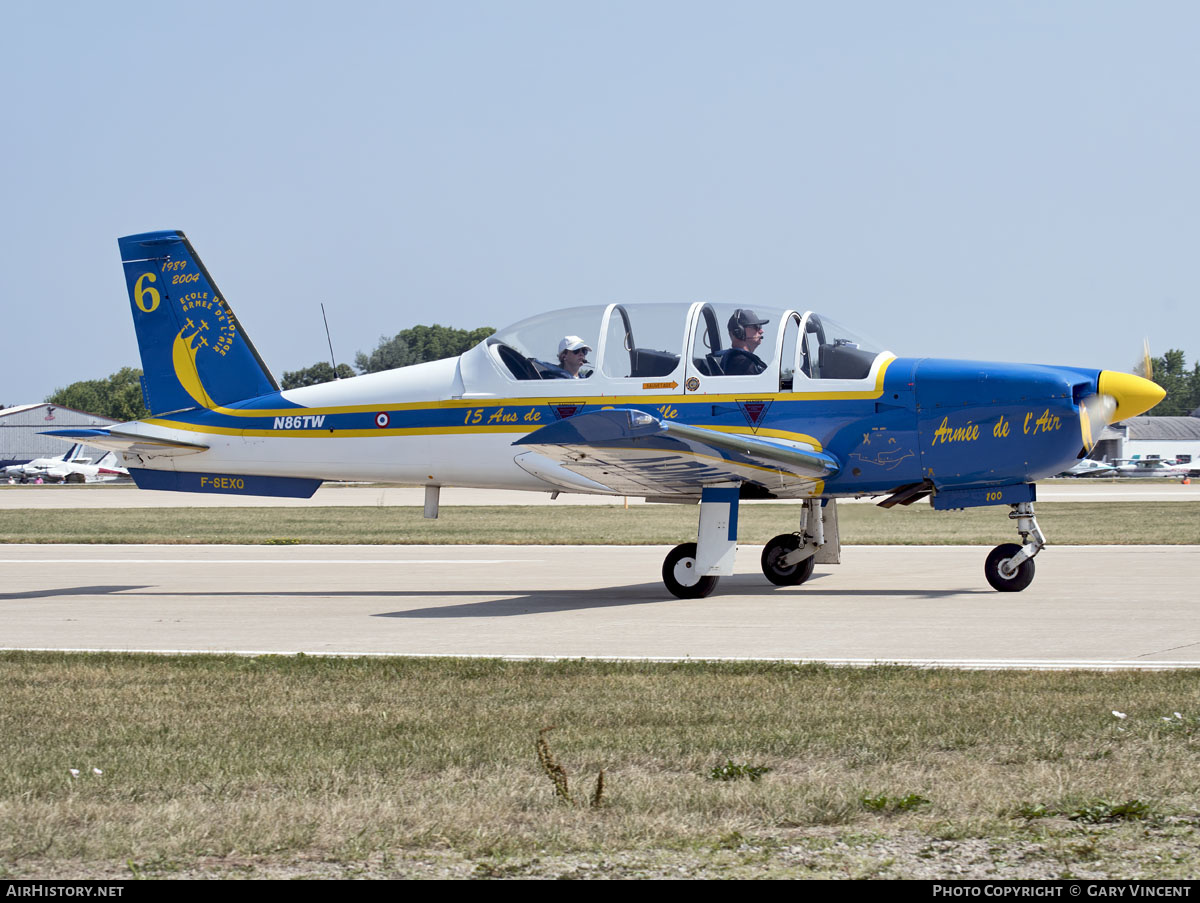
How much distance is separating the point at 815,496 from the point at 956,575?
2629 mm

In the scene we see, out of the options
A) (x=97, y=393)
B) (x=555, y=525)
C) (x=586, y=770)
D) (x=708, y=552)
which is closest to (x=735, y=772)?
(x=586, y=770)

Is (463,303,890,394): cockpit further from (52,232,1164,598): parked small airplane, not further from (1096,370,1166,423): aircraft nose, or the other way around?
(1096,370,1166,423): aircraft nose

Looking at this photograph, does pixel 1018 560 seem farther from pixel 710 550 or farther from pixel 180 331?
pixel 180 331

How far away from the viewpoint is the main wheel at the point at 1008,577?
1222cm

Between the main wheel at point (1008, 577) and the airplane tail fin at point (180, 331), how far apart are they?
8368 mm

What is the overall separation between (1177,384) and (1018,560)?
180201mm

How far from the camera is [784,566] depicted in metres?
13.6

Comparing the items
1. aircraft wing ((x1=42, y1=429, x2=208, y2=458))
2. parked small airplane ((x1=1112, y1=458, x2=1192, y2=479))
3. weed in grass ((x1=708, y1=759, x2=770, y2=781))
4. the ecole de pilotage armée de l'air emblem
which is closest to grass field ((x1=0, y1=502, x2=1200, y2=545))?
the ecole de pilotage armée de l'air emblem

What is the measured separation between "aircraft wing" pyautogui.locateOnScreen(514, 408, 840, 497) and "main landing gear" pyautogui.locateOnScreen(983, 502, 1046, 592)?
1.89 metres

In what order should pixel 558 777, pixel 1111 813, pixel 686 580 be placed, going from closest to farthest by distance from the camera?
pixel 1111 813, pixel 558 777, pixel 686 580

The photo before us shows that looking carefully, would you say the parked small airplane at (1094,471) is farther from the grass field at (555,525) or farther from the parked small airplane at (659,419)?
the parked small airplane at (659,419)

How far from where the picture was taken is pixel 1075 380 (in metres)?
11.9

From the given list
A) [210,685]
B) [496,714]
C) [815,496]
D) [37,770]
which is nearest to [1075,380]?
[815,496]
